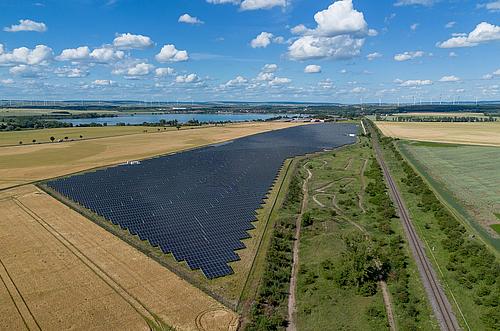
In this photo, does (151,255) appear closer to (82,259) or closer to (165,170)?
(82,259)

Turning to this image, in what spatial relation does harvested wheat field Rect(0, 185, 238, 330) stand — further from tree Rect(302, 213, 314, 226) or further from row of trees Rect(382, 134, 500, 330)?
tree Rect(302, 213, 314, 226)

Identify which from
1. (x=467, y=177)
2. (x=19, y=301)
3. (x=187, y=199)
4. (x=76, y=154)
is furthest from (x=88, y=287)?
(x=76, y=154)

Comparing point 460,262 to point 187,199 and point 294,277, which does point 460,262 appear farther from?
point 187,199

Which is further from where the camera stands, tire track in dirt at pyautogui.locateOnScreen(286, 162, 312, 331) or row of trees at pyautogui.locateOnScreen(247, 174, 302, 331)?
tire track in dirt at pyautogui.locateOnScreen(286, 162, 312, 331)

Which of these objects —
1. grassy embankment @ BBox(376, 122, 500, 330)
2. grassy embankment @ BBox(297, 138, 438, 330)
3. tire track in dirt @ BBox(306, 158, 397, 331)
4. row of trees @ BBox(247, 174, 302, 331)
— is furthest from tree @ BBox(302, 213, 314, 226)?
grassy embankment @ BBox(376, 122, 500, 330)

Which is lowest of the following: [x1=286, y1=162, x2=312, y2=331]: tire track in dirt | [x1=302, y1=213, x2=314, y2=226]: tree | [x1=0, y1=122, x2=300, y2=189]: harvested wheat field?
[x1=286, y1=162, x2=312, y2=331]: tire track in dirt

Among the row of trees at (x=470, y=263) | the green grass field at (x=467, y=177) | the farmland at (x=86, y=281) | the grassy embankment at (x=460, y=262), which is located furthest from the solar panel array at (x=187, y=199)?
the green grass field at (x=467, y=177)
